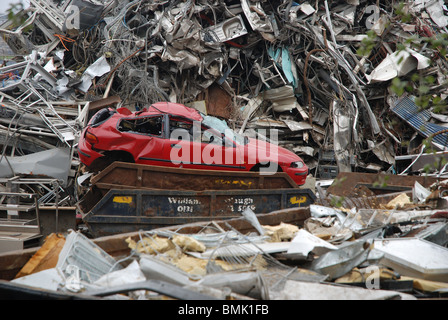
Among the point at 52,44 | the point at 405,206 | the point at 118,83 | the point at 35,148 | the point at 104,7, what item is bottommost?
the point at 405,206

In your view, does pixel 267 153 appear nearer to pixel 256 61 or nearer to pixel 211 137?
pixel 211 137

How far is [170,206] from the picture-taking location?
5961mm

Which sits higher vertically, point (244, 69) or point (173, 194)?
point (244, 69)

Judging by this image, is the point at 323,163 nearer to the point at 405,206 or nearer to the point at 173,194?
the point at 405,206

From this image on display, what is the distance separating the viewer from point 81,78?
10289 millimetres

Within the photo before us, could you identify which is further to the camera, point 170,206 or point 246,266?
point 170,206

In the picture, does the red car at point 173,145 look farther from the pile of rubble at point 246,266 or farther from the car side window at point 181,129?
the pile of rubble at point 246,266

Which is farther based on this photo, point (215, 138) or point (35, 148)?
point (35, 148)

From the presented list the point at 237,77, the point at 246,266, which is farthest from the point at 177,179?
the point at 237,77

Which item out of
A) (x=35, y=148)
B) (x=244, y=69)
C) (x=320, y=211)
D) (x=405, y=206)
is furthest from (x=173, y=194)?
(x=244, y=69)

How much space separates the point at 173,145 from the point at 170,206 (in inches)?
44.8

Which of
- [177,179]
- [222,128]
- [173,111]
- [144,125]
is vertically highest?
[173,111]

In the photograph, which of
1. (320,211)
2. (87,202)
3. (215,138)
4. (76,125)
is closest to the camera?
(320,211)

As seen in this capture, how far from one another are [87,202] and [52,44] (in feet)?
23.2
